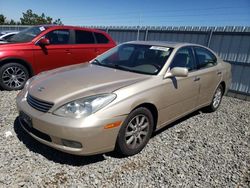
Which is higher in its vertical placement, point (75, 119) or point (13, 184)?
point (75, 119)

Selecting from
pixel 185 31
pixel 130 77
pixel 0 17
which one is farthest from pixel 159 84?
pixel 0 17

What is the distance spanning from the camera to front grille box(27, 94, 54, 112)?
257cm

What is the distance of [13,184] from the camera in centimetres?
235

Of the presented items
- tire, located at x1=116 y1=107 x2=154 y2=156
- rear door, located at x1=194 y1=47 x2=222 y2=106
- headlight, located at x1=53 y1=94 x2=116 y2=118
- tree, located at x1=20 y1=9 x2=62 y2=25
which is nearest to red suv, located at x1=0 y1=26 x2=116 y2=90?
rear door, located at x1=194 y1=47 x2=222 y2=106

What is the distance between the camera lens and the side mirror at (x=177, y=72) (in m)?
3.17

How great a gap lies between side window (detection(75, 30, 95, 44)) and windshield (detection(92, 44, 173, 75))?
240cm

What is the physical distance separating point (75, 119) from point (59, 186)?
724 millimetres

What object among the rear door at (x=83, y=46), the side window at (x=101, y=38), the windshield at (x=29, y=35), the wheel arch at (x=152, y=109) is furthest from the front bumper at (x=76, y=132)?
the side window at (x=101, y=38)

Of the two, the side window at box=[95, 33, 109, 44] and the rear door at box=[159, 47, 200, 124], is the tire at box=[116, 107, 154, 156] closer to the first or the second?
the rear door at box=[159, 47, 200, 124]

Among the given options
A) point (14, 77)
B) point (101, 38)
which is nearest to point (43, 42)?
point (14, 77)

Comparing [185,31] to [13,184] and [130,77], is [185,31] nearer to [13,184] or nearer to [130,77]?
[130,77]

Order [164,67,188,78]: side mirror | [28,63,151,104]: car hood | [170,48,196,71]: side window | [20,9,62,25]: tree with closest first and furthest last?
[28,63,151,104]: car hood < [164,67,188,78]: side mirror < [170,48,196,71]: side window < [20,9,62,25]: tree

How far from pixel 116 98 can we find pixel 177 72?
1097 millimetres

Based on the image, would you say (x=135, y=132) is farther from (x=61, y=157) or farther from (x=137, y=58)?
(x=137, y=58)
